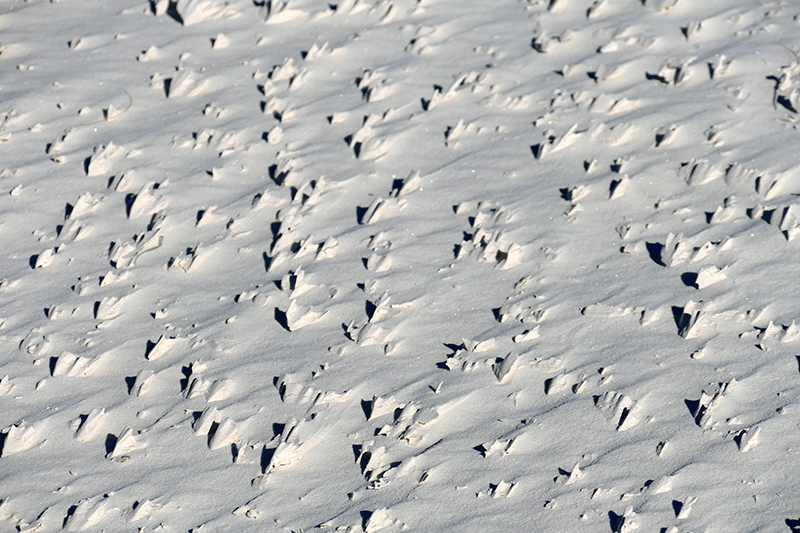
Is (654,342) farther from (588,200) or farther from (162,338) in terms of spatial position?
(162,338)

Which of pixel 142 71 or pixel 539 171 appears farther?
pixel 142 71

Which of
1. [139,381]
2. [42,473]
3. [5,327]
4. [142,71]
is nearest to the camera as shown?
[42,473]

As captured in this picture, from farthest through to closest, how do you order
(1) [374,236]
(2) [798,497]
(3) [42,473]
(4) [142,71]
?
(4) [142,71] < (1) [374,236] < (3) [42,473] < (2) [798,497]

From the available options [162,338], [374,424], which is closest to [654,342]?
[374,424]

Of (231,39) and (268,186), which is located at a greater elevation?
(231,39)

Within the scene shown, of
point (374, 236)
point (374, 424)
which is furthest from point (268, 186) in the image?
point (374, 424)

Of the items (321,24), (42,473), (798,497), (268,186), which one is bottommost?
(798,497)

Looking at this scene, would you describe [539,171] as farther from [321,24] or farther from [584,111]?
[321,24]
